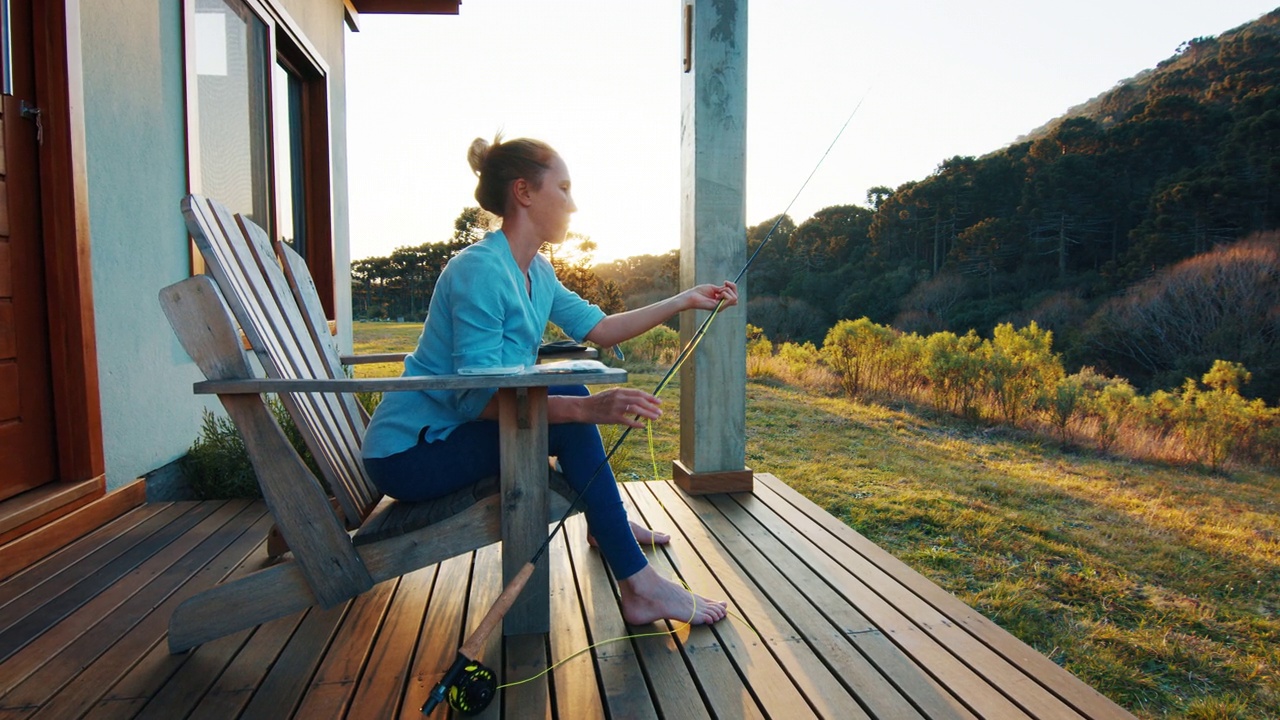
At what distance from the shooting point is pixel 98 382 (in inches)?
95.3

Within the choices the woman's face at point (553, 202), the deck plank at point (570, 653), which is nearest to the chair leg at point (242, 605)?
the deck plank at point (570, 653)

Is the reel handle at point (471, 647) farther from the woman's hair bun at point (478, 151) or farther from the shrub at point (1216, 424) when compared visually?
the shrub at point (1216, 424)

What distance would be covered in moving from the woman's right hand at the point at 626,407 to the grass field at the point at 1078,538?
143 cm

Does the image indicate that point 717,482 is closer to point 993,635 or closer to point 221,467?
point 993,635

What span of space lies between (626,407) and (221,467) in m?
2.22

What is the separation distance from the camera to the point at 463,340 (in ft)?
4.85

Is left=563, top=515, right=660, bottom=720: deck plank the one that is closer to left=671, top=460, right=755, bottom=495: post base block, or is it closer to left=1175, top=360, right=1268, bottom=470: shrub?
left=671, top=460, right=755, bottom=495: post base block

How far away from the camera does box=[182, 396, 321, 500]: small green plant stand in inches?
114

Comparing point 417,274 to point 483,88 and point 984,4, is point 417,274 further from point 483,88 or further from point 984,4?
point 984,4

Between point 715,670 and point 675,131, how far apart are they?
2.11 m

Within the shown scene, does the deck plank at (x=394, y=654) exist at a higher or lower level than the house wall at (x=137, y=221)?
lower

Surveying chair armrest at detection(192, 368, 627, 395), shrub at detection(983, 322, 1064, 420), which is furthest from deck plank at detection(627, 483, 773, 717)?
shrub at detection(983, 322, 1064, 420)

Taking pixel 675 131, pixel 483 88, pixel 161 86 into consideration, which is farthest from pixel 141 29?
pixel 483 88

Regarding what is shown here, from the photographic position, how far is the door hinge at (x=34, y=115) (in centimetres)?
217
